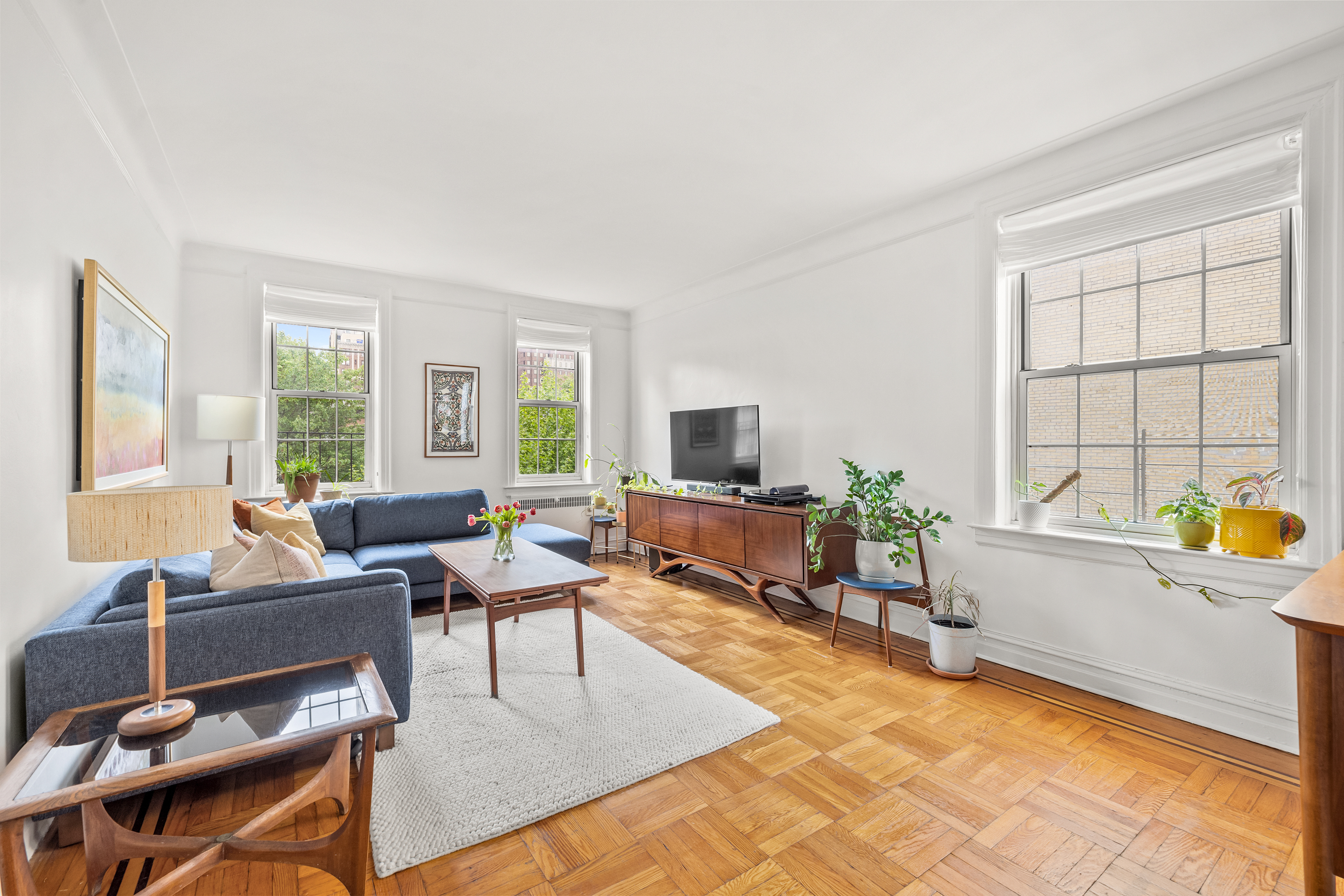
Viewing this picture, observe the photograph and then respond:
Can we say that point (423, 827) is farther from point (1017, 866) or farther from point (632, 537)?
point (632, 537)

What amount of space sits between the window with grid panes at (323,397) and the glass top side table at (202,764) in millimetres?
3421

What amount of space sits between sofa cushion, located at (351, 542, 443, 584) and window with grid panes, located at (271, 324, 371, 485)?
104cm

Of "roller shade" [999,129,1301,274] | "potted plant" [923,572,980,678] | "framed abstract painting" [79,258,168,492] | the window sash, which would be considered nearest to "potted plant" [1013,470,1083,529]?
"potted plant" [923,572,980,678]

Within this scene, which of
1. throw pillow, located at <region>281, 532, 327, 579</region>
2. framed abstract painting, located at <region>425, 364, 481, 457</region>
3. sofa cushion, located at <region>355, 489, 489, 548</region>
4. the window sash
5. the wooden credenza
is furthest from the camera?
the window sash

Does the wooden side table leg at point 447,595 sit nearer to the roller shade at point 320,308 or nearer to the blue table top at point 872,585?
the blue table top at point 872,585

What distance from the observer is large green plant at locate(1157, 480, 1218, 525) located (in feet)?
7.94

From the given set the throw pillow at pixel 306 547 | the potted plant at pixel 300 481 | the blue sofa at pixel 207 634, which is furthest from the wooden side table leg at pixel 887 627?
the potted plant at pixel 300 481

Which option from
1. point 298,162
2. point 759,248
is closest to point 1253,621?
point 759,248

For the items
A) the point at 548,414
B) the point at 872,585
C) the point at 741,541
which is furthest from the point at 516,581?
the point at 548,414

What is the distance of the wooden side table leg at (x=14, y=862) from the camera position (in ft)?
3.56

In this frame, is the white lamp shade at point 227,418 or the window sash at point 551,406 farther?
the window sash at point 551,406

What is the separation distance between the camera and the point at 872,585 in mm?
3150

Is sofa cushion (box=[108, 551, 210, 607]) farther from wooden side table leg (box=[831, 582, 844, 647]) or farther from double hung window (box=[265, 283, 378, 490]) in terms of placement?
wooden side table leg (box=[831, 582, 844, 647])

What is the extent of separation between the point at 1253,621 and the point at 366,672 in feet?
10.6
